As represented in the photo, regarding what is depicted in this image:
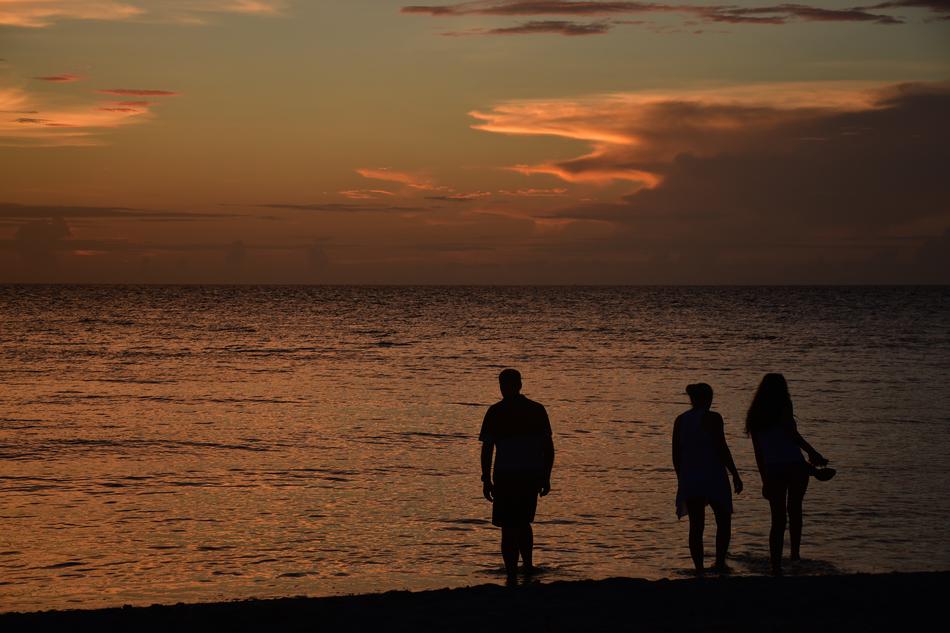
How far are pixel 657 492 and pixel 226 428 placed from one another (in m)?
9.76

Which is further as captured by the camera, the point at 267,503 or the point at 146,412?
the point at 146,412

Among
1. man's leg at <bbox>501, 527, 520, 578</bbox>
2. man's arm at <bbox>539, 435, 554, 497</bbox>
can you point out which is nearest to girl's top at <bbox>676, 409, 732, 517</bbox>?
man's arm at <bbox>539, 435, 554, 497</bbox>

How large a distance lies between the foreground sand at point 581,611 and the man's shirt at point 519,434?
40.5 inches

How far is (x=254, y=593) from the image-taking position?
9453mm

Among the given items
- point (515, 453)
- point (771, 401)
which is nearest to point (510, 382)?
point (515, 453)

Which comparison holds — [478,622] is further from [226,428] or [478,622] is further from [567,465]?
[226,428]

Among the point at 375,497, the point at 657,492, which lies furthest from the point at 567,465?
the point at 375,497

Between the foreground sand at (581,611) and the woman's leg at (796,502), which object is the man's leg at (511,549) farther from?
the woman's leg at (796,502)

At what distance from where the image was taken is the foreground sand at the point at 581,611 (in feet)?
24.6

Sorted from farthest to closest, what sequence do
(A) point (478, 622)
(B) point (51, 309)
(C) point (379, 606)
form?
(B) point (51, 309)
(C) point (379, 606)
(A) point (478, 622)

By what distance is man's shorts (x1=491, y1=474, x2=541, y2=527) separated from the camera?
8.88 meters

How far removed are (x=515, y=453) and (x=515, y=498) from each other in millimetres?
405

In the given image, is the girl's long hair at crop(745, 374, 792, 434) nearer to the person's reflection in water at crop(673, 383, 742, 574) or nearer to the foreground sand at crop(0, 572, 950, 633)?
the person's reflection in water at crop(673, 383, 742, 574)

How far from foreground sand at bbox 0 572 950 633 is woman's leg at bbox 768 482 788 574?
2.85 feet
